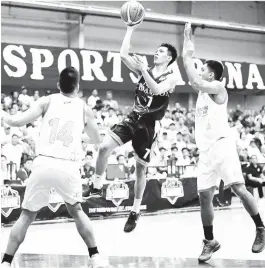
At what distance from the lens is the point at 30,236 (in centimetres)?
992

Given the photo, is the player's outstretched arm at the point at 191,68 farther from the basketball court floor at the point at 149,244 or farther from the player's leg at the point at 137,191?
the basketball court floor at the point at 149,244

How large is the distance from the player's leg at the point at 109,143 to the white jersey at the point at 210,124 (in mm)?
788

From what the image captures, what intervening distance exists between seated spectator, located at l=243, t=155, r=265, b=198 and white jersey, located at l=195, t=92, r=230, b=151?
26.7 feet

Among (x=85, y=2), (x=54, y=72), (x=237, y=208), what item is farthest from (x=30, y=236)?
(x=85, y=2)

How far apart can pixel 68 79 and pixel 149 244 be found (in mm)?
4080

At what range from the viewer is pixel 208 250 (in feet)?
21.9

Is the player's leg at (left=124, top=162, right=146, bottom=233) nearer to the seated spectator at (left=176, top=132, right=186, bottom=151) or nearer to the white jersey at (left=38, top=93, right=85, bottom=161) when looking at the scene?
the white jersey at (left=38, top=93, right=85, bottom=161)

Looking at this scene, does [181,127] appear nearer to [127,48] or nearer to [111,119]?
[111,119]

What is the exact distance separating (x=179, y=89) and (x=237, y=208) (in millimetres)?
5895

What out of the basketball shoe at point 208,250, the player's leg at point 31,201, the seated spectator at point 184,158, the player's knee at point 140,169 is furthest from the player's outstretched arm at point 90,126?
the seated spectator at point 184,158

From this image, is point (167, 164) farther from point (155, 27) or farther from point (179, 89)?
point (155, 27)

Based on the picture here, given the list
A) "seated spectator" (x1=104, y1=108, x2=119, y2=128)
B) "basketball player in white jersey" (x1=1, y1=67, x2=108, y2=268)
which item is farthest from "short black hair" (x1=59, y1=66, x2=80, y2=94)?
"seated spectator" (x1=104, y1=108, x2=119, y2=128)

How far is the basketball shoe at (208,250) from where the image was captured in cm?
664

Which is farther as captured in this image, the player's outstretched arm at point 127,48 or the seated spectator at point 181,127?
the seated spectator at point 181,127
